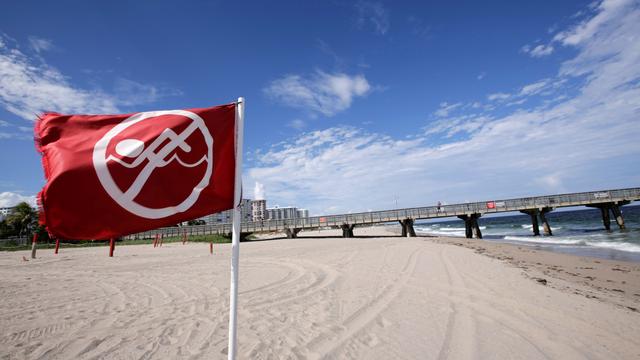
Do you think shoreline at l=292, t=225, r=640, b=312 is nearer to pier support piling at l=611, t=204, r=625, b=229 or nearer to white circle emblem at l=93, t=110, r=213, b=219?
white circle emblem at l=93, t=110, r=213, b=219

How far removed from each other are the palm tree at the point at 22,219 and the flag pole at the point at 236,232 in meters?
67.9

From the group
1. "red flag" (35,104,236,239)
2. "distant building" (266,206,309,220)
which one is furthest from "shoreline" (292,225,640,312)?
"distant building" (266,206,309,220)

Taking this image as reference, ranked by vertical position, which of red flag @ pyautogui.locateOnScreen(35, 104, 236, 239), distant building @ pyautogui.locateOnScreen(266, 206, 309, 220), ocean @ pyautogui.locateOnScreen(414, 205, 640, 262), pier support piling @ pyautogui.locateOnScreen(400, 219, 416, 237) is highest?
distant building @ pyautogui.locateOnScreen(266, 206, 309, 220)

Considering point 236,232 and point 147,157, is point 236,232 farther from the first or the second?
point 147,157

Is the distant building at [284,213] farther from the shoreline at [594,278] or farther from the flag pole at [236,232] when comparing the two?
the flag pole at [236,232]

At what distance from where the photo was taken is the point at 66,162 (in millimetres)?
2541

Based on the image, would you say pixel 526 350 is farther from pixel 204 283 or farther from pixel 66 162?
pixel 204 283

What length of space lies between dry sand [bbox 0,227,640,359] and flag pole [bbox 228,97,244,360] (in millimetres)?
1460

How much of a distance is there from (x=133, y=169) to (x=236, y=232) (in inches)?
42.3

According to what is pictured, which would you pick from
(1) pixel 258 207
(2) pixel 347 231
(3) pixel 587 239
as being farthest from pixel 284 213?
(3) pixel 587 239

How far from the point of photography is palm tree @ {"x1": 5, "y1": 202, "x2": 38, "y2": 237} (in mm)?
50344

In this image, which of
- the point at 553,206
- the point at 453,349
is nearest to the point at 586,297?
the point at 453,349

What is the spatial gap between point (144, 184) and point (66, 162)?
64 cm

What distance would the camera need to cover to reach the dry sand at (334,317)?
3953 millimetres
